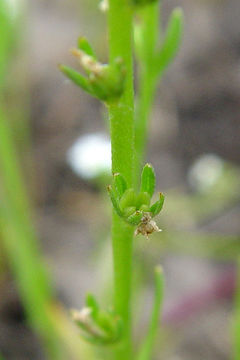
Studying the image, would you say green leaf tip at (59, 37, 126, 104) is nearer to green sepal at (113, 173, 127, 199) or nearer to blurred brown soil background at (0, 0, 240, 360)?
green sepal at (113, 173, 127, 199)

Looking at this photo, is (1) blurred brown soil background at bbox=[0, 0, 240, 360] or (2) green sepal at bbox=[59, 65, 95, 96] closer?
(2) green sepal at bbox=[59, 65, 95, 96]

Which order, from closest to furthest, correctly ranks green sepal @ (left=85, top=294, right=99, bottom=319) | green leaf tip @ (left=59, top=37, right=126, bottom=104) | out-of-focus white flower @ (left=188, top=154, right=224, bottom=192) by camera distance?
green leaf tip @ (left=59, top=37, right=126, bottom=104) < green sepal @ (left=85, top=294, right=99, bottom=319) < out-of-focus white flower @ (left=188, top=154, right=224, bottom=192)

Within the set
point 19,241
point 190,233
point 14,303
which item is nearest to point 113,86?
point 19,241

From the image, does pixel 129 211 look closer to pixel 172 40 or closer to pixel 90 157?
pixel 172 40

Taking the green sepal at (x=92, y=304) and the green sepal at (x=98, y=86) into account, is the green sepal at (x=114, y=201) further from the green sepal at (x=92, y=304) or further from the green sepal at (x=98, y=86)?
the green sepal at (x=92, y=304)

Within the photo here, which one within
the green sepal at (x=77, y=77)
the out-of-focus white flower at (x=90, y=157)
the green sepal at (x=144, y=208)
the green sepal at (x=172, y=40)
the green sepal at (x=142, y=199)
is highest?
the out-of-focus white flower at (x=90, y=157)

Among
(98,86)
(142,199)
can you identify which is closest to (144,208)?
(142,199)

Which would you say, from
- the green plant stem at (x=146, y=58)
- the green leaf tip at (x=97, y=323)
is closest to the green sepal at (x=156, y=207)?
the green leaf tip at (x=97, y=323)

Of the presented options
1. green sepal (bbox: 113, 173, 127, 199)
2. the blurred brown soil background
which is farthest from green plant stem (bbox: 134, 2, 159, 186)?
the blurred brown soil background
